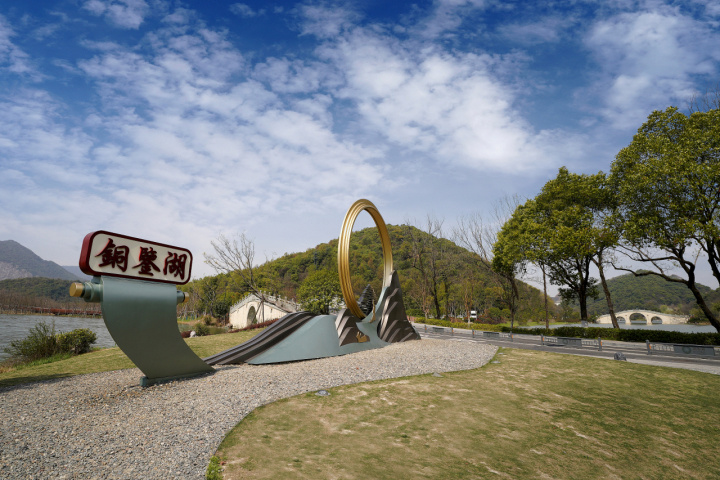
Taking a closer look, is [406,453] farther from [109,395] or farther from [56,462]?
[109,395]

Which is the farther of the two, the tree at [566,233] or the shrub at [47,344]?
the tree at [566,233]

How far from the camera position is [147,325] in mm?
7547

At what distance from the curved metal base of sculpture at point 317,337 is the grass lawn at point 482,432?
3613 millimetres

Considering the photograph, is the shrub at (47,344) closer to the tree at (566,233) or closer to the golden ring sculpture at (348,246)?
the golden ring sculpture at (348,246)

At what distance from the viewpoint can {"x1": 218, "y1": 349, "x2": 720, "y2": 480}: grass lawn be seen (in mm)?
4863

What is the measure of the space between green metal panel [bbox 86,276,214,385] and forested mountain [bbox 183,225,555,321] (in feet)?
81.4

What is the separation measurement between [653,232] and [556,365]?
10.4 m

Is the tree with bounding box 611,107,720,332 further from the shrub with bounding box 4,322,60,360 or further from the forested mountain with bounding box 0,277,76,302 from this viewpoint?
the forested mountain with bounding box 0,277,76,302

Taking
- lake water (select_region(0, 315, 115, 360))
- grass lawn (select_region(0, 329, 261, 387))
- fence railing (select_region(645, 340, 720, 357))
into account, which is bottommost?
lake water (select_region(0, 315, 115, 360))

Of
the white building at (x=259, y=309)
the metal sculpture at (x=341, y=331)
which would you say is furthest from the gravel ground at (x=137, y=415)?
the white building at (x=259, y=309)

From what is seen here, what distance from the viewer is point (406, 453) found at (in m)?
5.19

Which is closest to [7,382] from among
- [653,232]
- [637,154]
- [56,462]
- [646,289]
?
[56,462]

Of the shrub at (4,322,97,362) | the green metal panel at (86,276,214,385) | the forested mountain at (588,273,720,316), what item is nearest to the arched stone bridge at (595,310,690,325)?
the forested mountain at (588,273,720,316)

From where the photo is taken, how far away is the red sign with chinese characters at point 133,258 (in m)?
6.85
